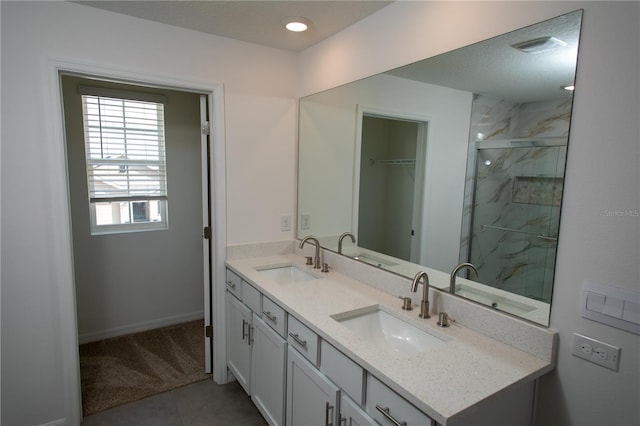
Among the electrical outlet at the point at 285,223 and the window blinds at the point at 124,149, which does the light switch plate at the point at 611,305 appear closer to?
the electrical outlet at the point at 285,223

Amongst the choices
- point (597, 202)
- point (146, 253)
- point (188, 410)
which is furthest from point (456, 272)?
point (146, 253)

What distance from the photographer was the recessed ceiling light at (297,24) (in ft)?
6.93

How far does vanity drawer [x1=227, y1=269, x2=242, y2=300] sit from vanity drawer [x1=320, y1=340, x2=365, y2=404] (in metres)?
1.00

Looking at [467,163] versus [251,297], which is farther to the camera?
[251,297]

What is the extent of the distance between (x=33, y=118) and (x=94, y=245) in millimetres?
1520

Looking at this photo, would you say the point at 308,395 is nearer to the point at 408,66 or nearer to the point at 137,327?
the point at 408,66

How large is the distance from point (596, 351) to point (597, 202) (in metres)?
0.49

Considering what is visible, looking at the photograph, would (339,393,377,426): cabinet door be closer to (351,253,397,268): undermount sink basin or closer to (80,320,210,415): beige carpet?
(351,253,397,268): undermount sink basin

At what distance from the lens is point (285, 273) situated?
260 cm

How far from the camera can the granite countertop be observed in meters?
1.09

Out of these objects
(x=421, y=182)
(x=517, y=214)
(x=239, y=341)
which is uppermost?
(x=421, y=182)

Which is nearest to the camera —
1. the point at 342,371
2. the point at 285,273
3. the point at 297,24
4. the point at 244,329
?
the point at 342,371

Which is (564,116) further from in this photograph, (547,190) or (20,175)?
(20,175)

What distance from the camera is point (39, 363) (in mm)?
2064
